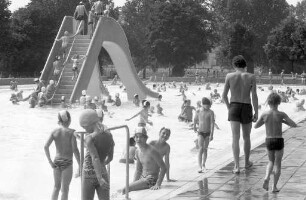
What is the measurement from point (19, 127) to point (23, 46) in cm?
5152

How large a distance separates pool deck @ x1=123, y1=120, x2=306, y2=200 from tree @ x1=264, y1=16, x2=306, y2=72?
6515 centimetres

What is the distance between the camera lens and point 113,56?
31141 millimetres

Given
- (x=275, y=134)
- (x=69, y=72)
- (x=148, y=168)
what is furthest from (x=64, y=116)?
(x=69, y=72)

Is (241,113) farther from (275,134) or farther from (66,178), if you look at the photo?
(66,178)

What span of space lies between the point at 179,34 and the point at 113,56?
47.1 m

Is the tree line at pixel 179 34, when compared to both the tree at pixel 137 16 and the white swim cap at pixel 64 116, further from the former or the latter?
the white swim cap at pixel 64 116

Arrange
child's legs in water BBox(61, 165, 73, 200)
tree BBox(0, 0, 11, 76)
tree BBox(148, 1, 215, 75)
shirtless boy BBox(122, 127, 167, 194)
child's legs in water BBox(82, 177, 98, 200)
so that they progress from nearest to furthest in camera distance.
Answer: child's legs in water BBox(82, 177, 98, 200) < child's legs in water BBox(61, 165, 73, 200) < shirtless boy BBox(122, 127, 167, 194) < tree BBox(0, 0, 11, 76) < tree BBox(148, 1, 215, 75)

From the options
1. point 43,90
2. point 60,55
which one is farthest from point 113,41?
point 43,90

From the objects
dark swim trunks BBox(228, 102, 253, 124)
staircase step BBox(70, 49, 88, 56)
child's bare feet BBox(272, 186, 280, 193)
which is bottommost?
child's bare feet BBox(272, 186, 280, 193)

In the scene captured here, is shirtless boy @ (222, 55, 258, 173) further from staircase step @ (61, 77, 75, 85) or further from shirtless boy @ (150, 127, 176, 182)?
staircase step @ (61, 77, 75, 85)

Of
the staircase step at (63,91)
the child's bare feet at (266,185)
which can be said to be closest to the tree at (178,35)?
the staircase step at (63,91)

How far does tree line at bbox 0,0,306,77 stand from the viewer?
6875 cm

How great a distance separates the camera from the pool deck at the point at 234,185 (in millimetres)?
7473

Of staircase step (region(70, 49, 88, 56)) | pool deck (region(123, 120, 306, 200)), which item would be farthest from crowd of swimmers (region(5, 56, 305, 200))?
staircase step (region(70, 49, 88, 56))
